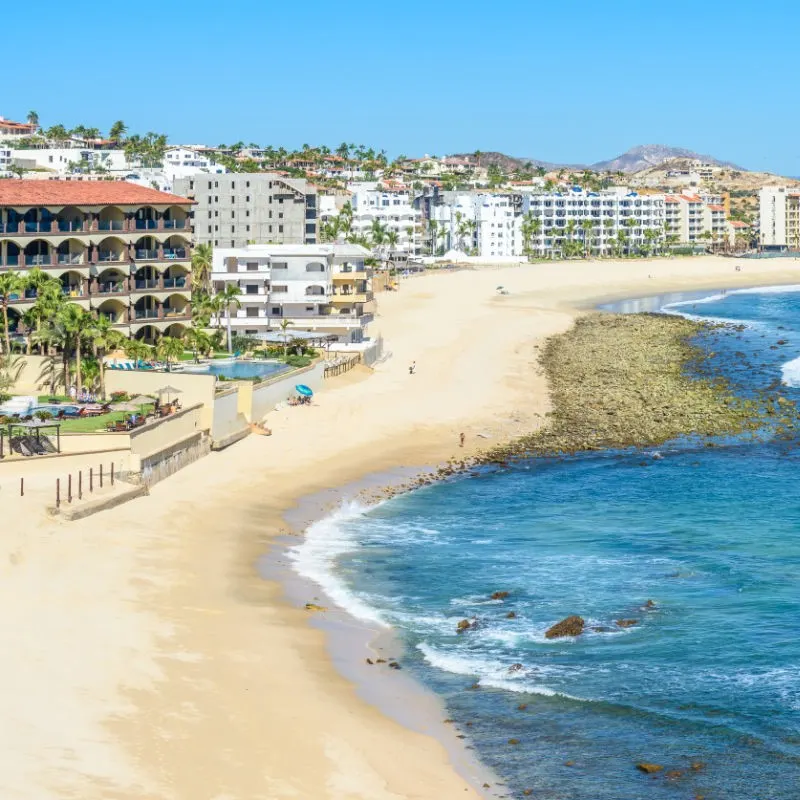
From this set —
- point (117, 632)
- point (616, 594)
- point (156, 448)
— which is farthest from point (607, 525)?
point (117, 632)

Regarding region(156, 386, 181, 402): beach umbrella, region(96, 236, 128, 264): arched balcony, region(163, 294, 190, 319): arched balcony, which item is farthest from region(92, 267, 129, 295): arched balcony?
region(156, 386, 181, 402): beach umbrella

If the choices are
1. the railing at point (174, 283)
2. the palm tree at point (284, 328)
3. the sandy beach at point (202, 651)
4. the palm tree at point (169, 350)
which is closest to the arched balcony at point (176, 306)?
the railing at point (174, 283)

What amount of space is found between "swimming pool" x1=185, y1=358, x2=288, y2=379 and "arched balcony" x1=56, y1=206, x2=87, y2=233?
399 inches

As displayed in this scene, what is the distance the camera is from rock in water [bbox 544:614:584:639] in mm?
33906

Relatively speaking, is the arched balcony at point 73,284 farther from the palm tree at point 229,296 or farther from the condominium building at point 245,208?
the condominium building at point 245,208

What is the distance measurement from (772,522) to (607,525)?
5667 millimetres

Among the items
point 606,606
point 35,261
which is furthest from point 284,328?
point 606,606

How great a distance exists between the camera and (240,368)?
2579 inches

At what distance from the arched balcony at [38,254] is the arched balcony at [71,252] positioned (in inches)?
24.8

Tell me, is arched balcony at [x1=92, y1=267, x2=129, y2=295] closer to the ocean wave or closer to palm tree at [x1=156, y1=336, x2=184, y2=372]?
palm tree at [x1=156, y1=336, x2=184, y2=372]

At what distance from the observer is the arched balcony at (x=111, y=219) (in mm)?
70062

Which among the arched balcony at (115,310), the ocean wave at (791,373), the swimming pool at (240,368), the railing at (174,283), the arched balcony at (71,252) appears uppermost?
the arched balcony at (71,252)

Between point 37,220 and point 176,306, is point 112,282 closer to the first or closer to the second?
point 176,306

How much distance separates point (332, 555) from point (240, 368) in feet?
83.7
